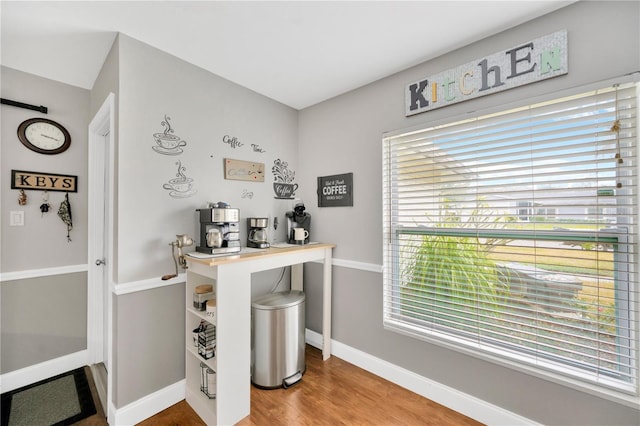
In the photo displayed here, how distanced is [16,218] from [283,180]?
2.14 m

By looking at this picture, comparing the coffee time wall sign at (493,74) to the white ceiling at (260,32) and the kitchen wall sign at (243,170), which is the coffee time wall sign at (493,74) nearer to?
the white ceiling at (260,32)

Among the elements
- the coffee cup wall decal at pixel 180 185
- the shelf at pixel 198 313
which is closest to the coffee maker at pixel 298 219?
the coffee cup wall decal at pixel 180 185

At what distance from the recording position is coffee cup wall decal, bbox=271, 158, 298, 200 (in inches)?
104

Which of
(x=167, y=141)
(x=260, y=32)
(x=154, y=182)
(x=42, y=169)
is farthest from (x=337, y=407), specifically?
(x=42, y=169)

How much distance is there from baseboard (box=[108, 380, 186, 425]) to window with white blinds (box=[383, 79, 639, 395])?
168 centimetres

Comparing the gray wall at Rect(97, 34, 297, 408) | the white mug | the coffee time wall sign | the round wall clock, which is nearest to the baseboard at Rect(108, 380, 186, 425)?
the gray wall at Rect(97, 34, 297, 408)

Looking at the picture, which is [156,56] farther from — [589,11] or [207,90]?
[589,11]

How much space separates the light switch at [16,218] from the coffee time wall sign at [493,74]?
3.16 metres

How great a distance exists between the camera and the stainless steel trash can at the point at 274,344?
2.02 m

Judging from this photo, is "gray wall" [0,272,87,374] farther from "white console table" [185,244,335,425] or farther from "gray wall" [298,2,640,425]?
"gray wall" [298,2,640,425]

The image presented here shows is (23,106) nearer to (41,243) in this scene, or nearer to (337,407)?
(41,243)

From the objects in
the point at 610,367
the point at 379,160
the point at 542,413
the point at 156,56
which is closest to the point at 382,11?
the point at 379,160

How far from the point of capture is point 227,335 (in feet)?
5.35

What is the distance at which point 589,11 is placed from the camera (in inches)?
54.7
